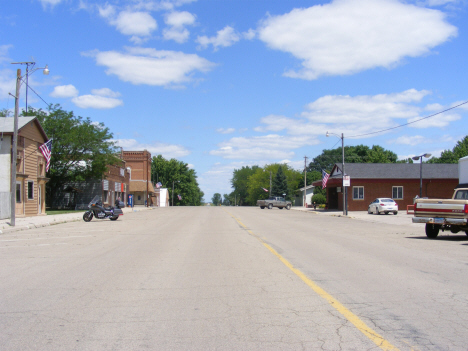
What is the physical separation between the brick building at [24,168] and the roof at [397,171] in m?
31.3

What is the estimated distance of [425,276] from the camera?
8.72 metres

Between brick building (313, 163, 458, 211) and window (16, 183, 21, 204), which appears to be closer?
window (16, 183, 21, 204)

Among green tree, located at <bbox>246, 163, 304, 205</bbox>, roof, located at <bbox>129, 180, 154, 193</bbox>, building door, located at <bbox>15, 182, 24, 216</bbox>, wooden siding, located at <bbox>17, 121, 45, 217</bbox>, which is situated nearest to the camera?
building door, located at <bbox>15, 182, 24, 216</bbox>

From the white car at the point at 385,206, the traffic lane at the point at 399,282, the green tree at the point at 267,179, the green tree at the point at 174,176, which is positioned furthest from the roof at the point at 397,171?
the green tree at the point at 174,176

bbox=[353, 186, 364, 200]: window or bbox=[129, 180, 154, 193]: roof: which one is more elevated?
bbox=[129, 180, 154, 193]: roof

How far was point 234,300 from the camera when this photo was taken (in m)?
6.72

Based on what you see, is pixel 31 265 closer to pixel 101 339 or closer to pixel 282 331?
pixel 101 339

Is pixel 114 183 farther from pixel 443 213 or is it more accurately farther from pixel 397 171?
pixel 443 213

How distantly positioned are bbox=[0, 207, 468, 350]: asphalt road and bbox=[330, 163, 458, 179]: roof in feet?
124

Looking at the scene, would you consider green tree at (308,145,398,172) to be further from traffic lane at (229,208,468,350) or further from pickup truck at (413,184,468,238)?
traffic lane at (229,208,468,350)

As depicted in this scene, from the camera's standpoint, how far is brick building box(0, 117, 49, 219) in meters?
29.9

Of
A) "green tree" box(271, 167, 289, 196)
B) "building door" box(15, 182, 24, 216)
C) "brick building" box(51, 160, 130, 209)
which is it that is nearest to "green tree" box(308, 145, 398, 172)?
"green tree" box(271, 167, 289, 196)

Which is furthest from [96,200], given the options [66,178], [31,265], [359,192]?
[359,192]

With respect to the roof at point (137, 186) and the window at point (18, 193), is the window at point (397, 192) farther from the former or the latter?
the roof at point (137, 186)
